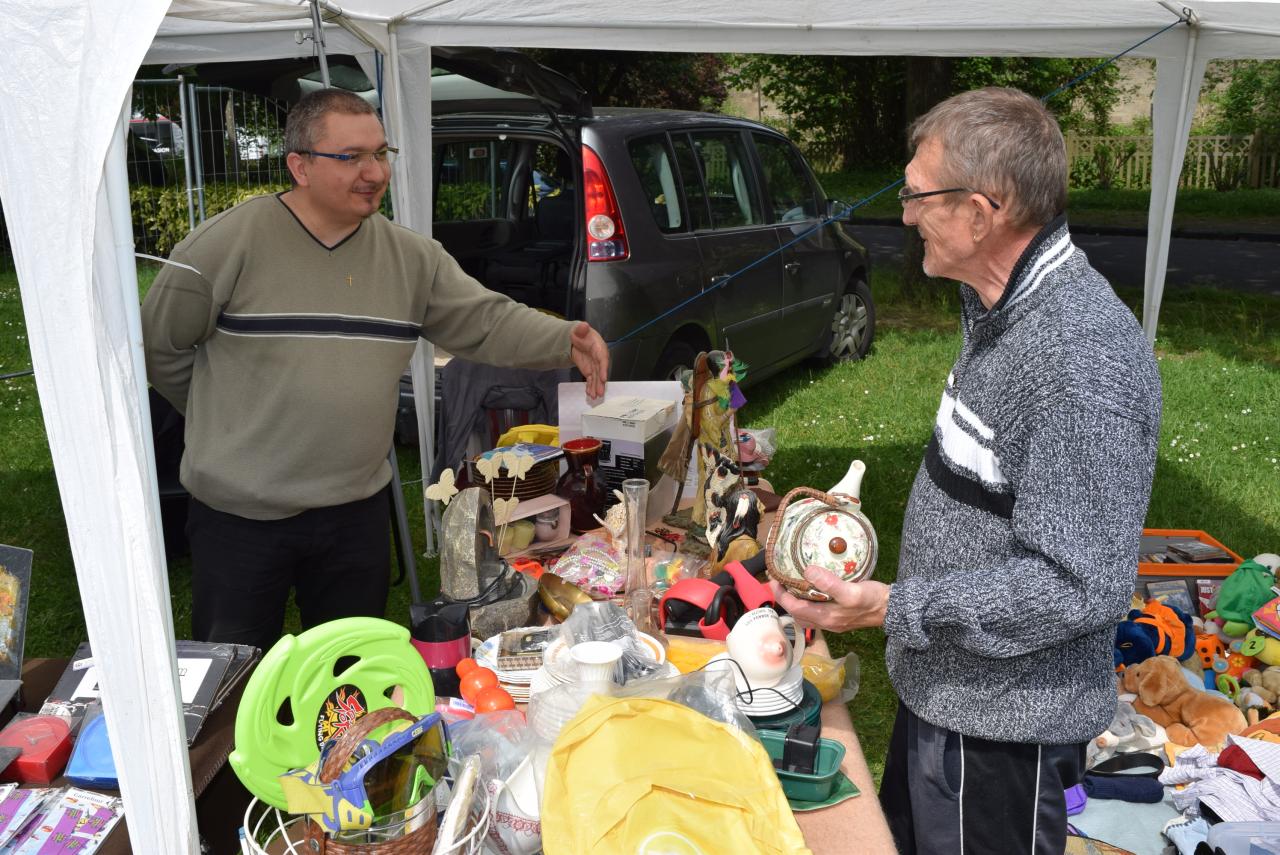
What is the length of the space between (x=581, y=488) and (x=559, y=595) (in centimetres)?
57

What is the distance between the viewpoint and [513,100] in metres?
5.01

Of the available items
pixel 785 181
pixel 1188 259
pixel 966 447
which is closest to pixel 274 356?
pixel 966 447

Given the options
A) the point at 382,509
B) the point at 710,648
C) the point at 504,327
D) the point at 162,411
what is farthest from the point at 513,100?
the point at 710,648

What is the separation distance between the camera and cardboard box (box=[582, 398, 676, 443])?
301 cm

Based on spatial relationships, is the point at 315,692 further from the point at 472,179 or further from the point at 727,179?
the point at 727,179

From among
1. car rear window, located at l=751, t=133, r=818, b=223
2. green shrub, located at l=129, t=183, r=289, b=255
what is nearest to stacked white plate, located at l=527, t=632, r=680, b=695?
car rear window, located at l=751, t=133, r=818, b=223

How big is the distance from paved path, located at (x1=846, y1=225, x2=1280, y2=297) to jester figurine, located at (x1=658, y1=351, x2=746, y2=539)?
936 centimetres

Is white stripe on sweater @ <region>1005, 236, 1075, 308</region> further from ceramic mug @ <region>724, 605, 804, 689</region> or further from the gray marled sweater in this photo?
ceramic mug @ <region>724, 605, 804, 689</region>

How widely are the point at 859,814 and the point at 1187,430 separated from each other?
17.7ft

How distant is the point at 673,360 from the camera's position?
17.4ft

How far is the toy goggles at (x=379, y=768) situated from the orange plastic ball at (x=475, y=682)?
0.39 meters

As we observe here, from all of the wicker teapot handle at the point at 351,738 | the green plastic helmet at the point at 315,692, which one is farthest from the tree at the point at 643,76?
the wicker teapot handle at the point at 351,738

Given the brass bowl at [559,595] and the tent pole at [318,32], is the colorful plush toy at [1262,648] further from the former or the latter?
the tent pole at [318,32]

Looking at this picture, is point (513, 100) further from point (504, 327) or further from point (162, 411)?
point (504, 327)
